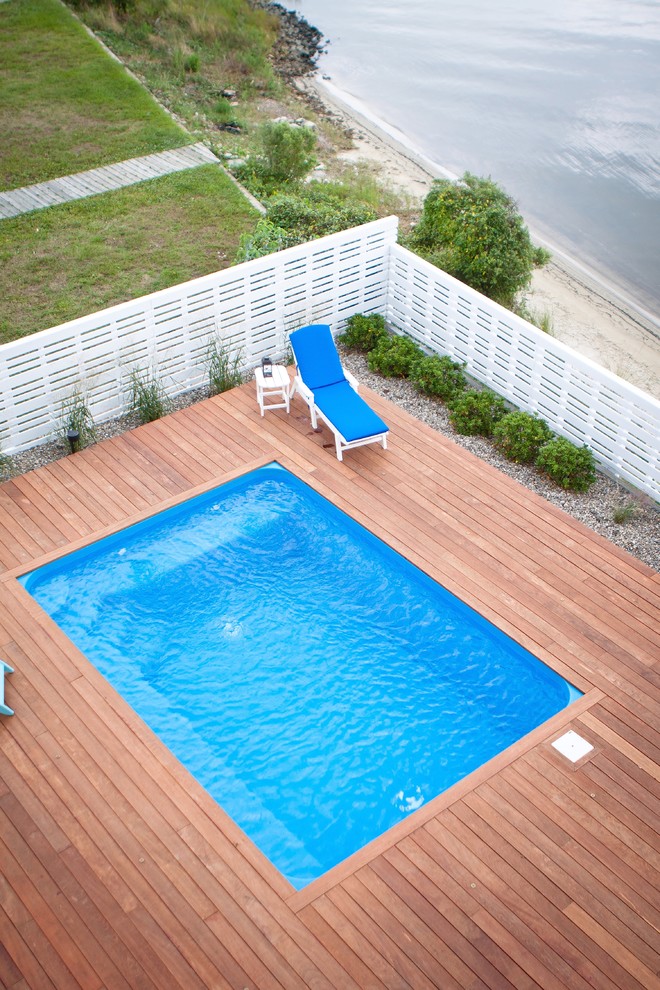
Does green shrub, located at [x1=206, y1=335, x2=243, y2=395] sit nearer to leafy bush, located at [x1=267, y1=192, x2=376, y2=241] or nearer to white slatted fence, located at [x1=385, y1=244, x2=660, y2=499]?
white slatted fence, located at [x1=385, y1=244, x2=660, y2=499]

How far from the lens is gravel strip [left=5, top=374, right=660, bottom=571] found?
789 cm

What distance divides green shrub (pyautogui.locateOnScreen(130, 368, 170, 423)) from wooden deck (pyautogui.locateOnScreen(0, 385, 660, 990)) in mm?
2004

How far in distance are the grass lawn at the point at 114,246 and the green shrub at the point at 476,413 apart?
4.23 metres

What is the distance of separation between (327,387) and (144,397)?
182 centimetres

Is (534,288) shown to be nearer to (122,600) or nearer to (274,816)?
(122,600)

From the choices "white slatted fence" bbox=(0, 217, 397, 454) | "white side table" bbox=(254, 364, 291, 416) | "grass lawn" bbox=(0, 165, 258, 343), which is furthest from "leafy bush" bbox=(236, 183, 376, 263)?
"white side table" bbox=(254, 364, 291, 416)

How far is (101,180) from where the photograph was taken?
1345cm

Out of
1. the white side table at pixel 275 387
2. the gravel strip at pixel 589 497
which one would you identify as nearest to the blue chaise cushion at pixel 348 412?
the white side table at pixel 275 387

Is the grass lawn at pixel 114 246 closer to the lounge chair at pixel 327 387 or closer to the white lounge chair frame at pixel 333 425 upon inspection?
the lounge chair at pixel 327 387

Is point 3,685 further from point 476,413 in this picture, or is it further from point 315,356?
point 476,413

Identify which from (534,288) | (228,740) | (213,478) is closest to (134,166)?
(534,288)

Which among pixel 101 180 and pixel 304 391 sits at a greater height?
pixel 101 180

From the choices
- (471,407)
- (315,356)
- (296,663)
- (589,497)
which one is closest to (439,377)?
(471,407)

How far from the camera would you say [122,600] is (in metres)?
7.23
